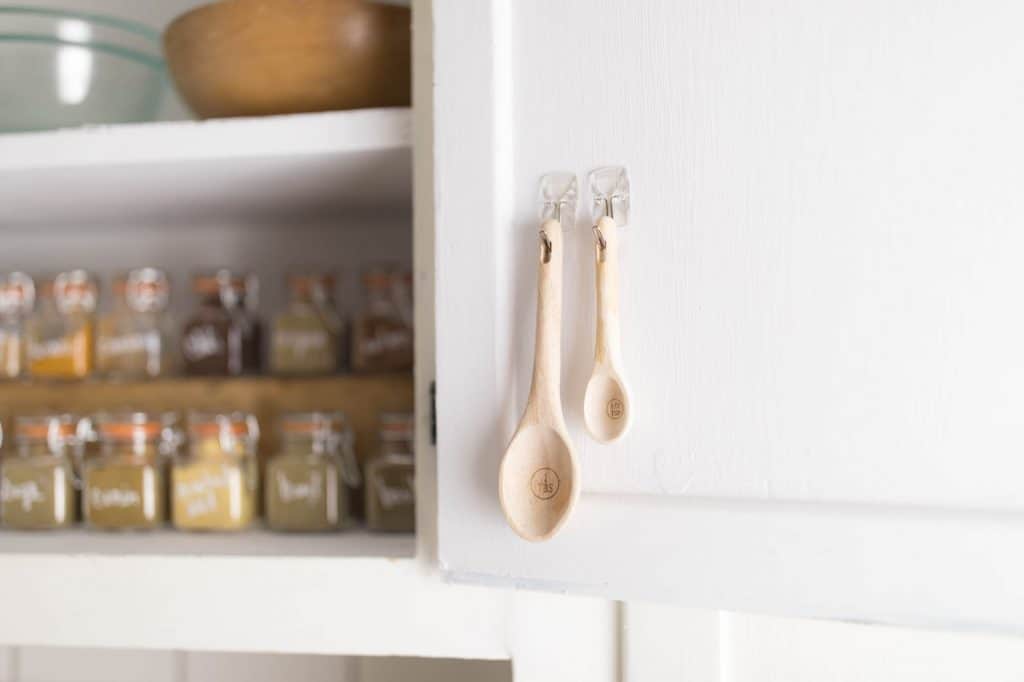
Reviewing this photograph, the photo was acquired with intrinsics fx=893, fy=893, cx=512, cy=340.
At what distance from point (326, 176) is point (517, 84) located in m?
0.27

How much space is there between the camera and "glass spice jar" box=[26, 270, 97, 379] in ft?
3.07

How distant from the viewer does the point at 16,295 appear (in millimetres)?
Result: 939

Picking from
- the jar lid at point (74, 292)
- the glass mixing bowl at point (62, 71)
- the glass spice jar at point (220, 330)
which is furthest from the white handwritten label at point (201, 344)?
the glass mixing bowl at point (62, 71)

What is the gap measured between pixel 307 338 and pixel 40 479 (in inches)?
11.1

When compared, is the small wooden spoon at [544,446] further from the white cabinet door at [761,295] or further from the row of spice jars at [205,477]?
the row of spice jars at [205,477]

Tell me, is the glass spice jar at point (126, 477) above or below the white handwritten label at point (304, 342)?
below

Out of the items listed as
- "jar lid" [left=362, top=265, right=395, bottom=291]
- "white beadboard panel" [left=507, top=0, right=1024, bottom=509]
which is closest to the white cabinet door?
"white beadboard panel" [left=507, top=0, right=1024, bottom=509]

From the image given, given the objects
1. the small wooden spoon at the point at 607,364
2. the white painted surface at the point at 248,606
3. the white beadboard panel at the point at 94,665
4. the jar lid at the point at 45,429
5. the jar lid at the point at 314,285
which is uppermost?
the jar lid at the point at 314,285

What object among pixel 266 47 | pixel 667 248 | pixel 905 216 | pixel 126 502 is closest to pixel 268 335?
pixel 126 502

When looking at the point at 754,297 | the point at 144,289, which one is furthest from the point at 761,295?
the point at 144,289

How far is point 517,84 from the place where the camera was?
0.57 metres

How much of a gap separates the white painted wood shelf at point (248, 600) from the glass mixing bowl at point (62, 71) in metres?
0.41

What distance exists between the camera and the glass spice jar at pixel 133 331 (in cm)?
93

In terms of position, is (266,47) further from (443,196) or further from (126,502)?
(126,502)
